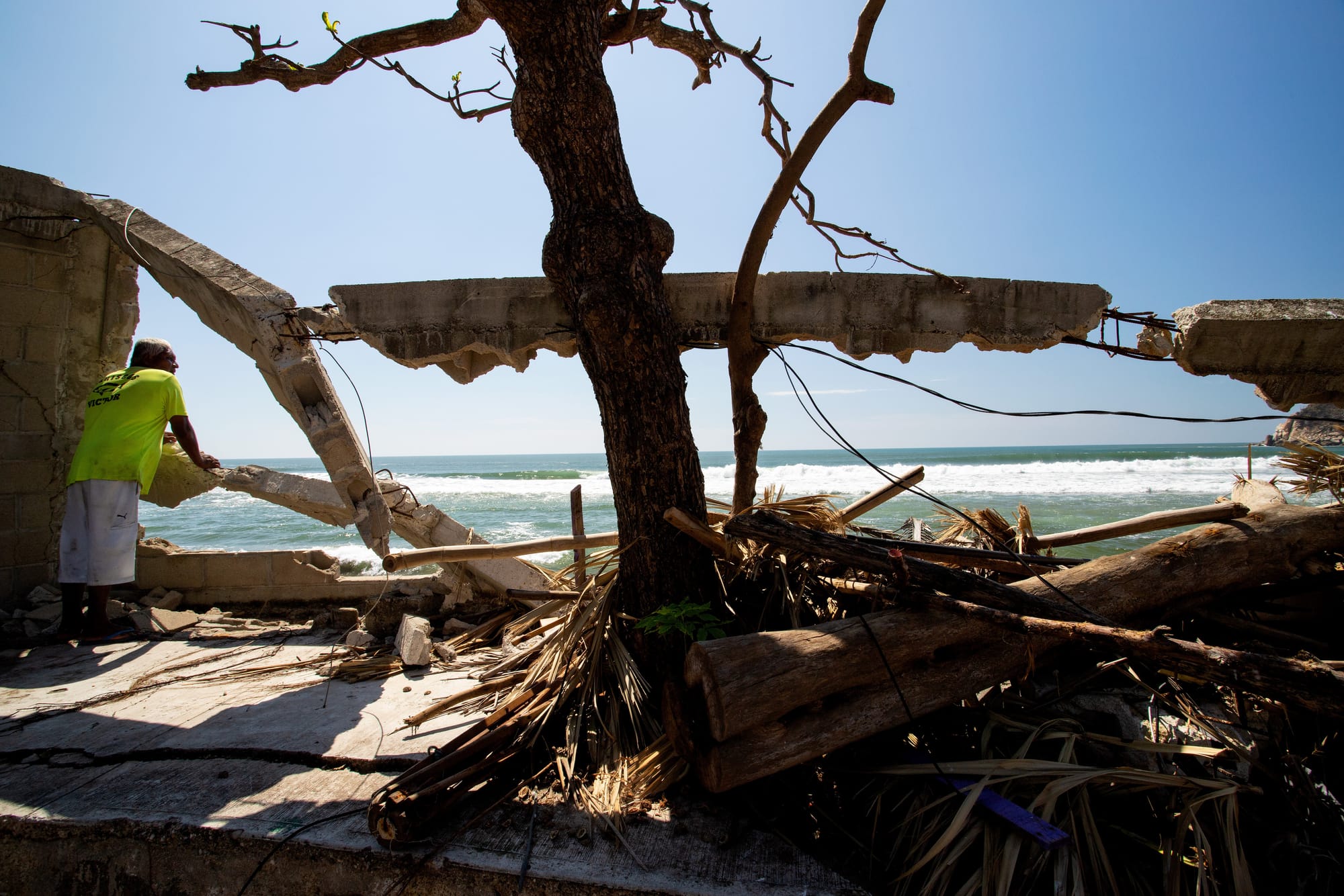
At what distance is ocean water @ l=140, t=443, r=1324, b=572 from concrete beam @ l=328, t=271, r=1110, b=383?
3258 millimetres

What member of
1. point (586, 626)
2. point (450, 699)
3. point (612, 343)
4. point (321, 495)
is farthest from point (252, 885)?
point (321, 495)

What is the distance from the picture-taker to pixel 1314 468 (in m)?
3.22

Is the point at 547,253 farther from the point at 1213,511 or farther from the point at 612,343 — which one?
the point at 1213,511

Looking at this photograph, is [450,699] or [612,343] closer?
[612,343]

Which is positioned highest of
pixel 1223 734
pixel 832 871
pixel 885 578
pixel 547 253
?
pixel 547 253

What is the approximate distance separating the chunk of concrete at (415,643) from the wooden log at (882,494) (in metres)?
2.63

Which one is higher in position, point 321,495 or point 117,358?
point 117,358

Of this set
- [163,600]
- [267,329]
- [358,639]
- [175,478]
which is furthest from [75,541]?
[358,639]

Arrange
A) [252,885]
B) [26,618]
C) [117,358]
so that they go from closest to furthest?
[252,885], [26,618], [117,358]

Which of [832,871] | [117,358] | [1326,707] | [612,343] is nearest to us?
[1326,707]

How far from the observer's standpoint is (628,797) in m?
2.29

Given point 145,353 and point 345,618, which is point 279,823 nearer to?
point 345,618

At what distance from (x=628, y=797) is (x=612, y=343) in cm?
182

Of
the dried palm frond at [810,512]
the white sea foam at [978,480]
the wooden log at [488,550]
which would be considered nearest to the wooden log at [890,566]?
the dried palm frond at [810,512]
